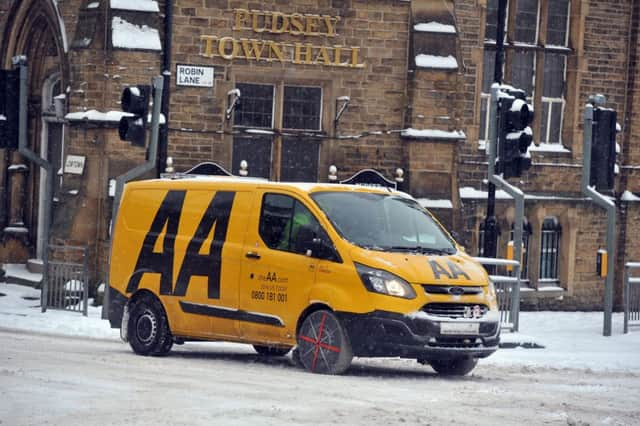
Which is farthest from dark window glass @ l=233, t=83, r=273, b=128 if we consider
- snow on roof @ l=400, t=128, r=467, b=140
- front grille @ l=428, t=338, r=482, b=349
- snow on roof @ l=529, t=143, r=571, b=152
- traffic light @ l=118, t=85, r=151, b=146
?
front grille @ l=428, t=338, r=482, b=349

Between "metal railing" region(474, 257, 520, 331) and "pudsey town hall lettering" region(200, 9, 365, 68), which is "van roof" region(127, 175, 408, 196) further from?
"pudsey town hall lettering" region(200, 9, 365, 68)

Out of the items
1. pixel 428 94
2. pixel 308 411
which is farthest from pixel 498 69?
pixel 308 411

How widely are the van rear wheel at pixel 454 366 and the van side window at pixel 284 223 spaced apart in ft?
6.00

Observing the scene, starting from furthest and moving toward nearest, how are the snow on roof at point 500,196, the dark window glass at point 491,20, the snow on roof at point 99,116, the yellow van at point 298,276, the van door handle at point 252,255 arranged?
1. the dark window glass at point 491,20
2. the snow on roof at point 500,196
3. the snow on roof at point 99,116
4. the van door handle at point 252,255
5. the yellow van at point 298,276

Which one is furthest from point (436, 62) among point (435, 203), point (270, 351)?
point (270, 351)

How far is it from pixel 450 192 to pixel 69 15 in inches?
273

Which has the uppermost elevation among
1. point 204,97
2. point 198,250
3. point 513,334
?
point 204,97

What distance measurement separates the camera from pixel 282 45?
24547 millimetres

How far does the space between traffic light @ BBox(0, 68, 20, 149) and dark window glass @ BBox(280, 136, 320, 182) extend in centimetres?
459

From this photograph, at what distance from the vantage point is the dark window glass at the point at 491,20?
26.8m

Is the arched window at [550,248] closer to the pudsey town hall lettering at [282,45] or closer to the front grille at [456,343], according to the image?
the pudsey town hall lettering at [282,45]

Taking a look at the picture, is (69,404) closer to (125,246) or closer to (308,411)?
(308,411)

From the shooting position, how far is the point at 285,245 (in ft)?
49.2

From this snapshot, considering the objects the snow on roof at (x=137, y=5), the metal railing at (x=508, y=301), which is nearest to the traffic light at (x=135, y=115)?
the snow on roof at (x=137, y=5)
